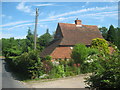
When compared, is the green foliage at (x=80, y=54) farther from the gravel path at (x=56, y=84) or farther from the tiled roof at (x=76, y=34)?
the tiled roof at (x=76, y=34)

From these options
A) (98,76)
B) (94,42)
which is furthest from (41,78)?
(94,42)

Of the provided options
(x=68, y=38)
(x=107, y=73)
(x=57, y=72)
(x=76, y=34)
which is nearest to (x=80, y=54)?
(x=57, y=72)

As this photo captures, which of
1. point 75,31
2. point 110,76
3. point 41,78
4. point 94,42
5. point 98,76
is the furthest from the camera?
point 75,31

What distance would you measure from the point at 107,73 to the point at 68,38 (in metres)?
18.9

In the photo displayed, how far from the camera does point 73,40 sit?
2280 centimetres

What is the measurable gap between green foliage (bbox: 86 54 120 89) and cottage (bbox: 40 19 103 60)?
15965 millimetres

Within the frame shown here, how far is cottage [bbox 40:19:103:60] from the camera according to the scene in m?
21.2

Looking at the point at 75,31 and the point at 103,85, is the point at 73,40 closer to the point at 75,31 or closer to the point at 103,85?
the point at 75,31

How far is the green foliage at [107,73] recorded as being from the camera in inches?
146

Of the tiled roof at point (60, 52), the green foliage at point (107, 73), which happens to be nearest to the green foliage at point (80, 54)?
the tiled roof at point (60, 52)

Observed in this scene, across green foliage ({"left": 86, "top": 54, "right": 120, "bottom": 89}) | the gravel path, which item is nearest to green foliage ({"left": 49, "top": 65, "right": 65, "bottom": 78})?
the gravel path

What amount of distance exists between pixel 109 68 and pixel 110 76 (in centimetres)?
28

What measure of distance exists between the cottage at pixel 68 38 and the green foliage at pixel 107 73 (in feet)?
52.4

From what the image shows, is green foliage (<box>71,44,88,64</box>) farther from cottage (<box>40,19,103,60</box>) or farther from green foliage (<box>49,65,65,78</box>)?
cottage (<box>40,19,103,60</box>)
